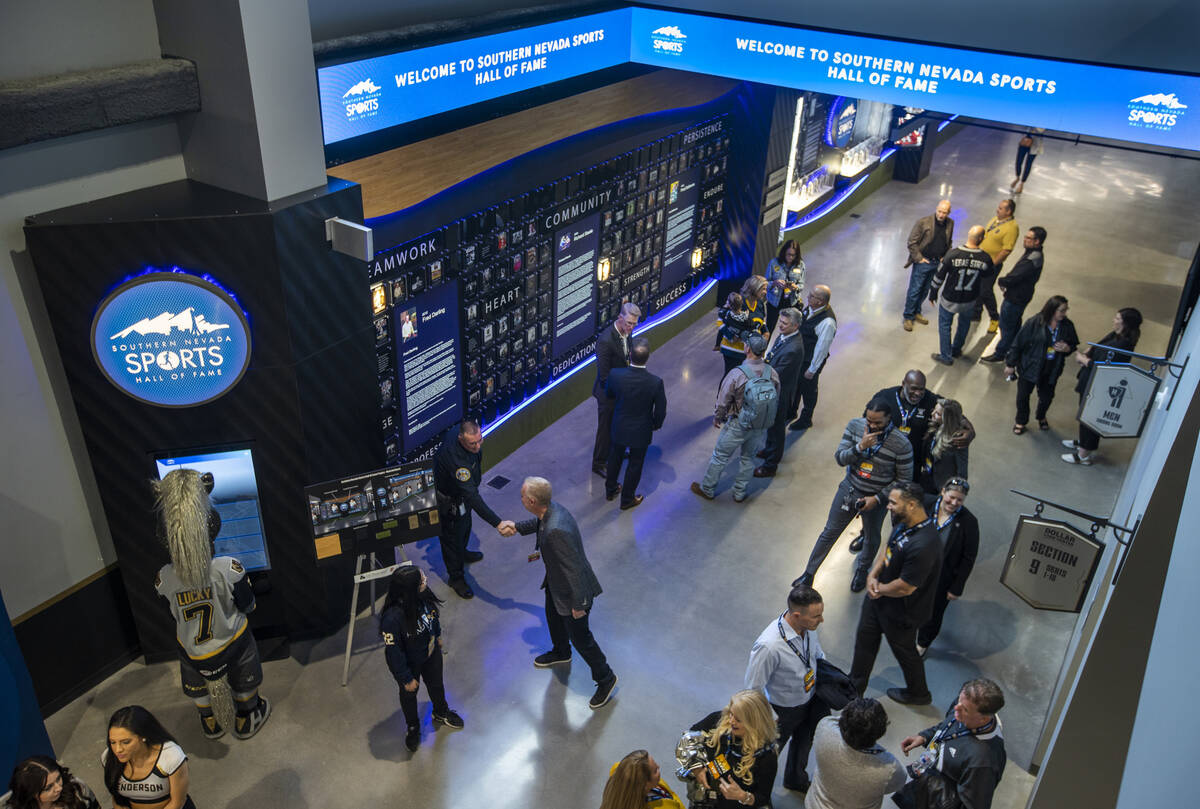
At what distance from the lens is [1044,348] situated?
319 inches

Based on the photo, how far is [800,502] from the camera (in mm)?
7523

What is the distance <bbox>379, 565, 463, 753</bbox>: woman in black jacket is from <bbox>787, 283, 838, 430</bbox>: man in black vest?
4.27 m

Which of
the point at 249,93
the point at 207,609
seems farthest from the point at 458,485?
the point at 249,93

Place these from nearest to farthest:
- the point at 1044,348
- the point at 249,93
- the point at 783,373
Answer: the point at 249,93 < the point at 783,373 < the point at 1044,348

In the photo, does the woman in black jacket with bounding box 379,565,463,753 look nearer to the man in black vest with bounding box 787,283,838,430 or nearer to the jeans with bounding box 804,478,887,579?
the jeans with bounding box 804,478,887,579

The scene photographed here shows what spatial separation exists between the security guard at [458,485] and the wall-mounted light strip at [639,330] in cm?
148

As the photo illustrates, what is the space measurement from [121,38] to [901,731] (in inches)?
233

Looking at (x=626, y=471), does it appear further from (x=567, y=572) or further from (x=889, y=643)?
(x=889, y=643)

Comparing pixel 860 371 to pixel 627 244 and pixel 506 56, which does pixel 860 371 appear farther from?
pixel 506 56

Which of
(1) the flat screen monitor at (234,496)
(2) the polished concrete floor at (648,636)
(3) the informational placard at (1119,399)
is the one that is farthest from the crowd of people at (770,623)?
(3) the informational placard at (1119,399)

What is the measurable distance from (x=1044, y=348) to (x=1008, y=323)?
1.50 m

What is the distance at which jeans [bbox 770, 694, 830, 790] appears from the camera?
4.61m

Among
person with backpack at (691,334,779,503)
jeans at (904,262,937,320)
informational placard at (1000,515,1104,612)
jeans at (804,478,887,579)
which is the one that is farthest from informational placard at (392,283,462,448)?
jeans at (904,262,937,320)

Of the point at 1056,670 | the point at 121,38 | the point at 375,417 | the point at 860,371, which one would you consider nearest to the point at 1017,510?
the point at 1056,670
